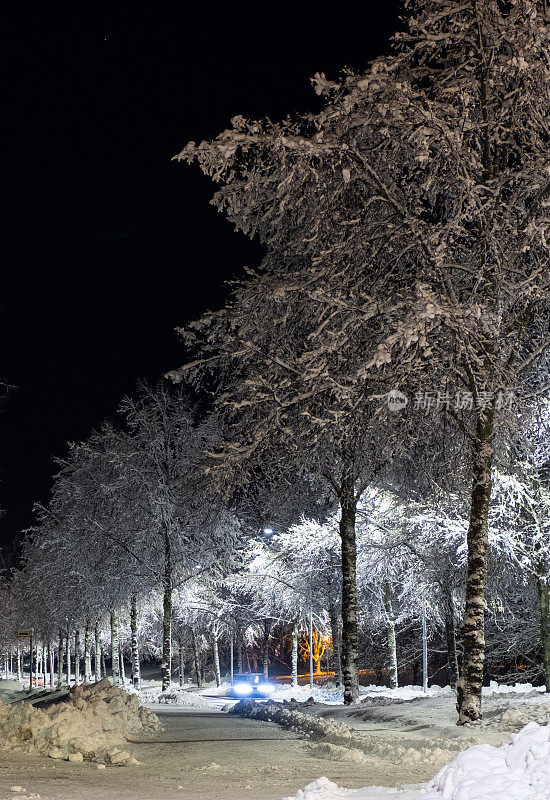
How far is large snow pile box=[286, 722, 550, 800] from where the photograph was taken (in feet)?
15.1

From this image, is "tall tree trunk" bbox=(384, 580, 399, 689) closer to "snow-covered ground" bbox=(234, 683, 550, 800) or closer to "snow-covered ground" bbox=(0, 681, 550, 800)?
"snow-covered ground" bbox=(234, 683, 550, 800)

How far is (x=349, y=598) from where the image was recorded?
17.3m

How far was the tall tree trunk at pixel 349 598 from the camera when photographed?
17.2 metres

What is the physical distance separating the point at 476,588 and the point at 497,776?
6.04 m

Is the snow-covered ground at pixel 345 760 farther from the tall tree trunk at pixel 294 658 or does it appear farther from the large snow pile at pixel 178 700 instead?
the tall tree trunk at pixel 294 658

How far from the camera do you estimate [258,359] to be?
485 inches

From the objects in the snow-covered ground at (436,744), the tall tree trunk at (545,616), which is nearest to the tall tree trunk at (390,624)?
the snow-covered ground at (436,744)

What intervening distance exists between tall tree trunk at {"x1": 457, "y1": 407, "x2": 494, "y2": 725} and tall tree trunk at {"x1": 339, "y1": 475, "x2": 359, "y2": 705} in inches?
242

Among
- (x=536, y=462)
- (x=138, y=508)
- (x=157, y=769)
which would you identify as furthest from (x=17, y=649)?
(x=157, y=769)

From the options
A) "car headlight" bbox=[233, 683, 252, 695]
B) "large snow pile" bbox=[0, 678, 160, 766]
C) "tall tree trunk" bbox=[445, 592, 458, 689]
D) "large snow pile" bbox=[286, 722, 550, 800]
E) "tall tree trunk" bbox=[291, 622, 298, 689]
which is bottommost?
"car headlight" bbox=[233, 683, 252, 695]

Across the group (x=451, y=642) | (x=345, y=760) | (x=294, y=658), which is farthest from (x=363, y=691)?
(x=345, y=760)

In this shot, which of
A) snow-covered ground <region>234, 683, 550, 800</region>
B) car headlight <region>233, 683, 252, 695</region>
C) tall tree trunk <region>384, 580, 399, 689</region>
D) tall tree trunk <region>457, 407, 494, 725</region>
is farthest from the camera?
car headlight <region>233, 683, 252, 695</region>

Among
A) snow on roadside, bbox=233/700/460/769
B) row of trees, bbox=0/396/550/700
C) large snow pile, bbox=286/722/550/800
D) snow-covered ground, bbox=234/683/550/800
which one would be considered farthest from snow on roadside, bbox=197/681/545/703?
large snow pile, bbox=286/722/550/800

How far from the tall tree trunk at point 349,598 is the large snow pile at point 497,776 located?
38.3ft
